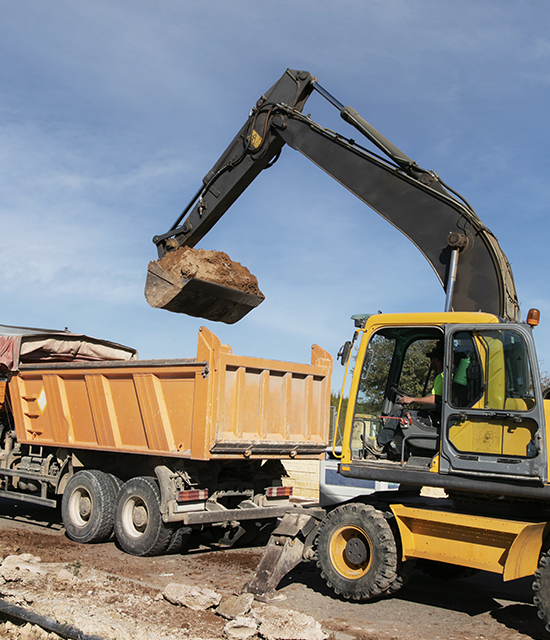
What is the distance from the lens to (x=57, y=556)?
24.0 feet

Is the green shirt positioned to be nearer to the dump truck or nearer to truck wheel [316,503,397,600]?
truck wheel [316,503,397,600]

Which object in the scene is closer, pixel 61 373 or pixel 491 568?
pixel 491 568

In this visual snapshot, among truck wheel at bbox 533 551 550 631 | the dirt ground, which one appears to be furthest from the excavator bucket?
truck wheel at bbox 533 551 550 631

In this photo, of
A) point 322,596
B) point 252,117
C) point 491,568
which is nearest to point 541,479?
point 491,568

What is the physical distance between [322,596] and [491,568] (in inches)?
68.5

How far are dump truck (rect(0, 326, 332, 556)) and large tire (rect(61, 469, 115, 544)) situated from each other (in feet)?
0.05

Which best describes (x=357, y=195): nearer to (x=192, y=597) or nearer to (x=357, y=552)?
(x=357, y=552)

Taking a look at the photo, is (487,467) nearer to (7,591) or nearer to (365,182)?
(365,182)

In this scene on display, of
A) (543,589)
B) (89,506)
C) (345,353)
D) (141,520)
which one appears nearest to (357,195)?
(345,353)

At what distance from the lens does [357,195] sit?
284 inches

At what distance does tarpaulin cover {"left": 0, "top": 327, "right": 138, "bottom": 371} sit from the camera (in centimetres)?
953

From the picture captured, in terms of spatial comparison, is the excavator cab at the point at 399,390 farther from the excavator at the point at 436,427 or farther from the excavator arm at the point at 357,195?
the excavator arm at the point at 357,195

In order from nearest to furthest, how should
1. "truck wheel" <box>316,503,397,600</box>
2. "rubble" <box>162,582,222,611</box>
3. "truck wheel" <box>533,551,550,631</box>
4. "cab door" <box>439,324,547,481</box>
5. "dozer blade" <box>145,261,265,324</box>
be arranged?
1. "truck wheel" <box>533,551,550,631</box>
2. "cab door" <box>439,324,547,481</box>
3. "rubble" <box>162,582,222,611</box>
4. "truck wheel" <box>316,503,397,600</box>
5. "dozer blade" <box>145,261,265,324</box>

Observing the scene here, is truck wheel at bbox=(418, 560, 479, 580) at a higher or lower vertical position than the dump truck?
lower
